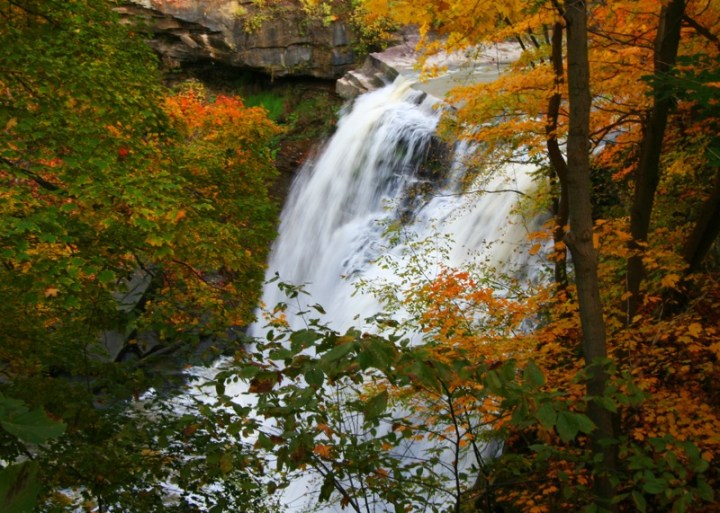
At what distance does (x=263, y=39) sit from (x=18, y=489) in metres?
21.0

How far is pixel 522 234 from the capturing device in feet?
28.2

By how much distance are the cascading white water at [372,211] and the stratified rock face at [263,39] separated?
13.2 feet

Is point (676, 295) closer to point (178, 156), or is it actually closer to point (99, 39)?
point (178, 156)

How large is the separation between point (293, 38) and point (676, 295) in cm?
1738

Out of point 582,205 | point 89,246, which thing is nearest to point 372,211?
point 89,246

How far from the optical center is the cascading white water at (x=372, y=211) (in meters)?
9.73

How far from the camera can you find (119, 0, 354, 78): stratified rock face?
1973 cm

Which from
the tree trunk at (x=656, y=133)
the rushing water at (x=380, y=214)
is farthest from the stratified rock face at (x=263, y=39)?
the tree trunk at (x=656, y=133)

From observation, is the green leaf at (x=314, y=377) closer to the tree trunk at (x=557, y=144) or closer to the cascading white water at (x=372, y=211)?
the tree trunk at (x=557, y=144)

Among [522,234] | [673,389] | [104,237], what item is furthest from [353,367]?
[522,234]

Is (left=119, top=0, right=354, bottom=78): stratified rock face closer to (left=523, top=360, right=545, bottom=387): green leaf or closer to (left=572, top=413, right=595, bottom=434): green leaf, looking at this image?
(left=523, top=360, right=545, bottom=387): green leaf

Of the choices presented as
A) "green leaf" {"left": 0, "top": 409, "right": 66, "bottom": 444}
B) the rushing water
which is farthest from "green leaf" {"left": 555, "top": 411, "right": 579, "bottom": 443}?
the rushing water

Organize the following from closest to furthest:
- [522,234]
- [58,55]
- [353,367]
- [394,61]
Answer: [353,367] → [58,55] → [522,234] → [394,61]

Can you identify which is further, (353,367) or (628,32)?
(628,32)
